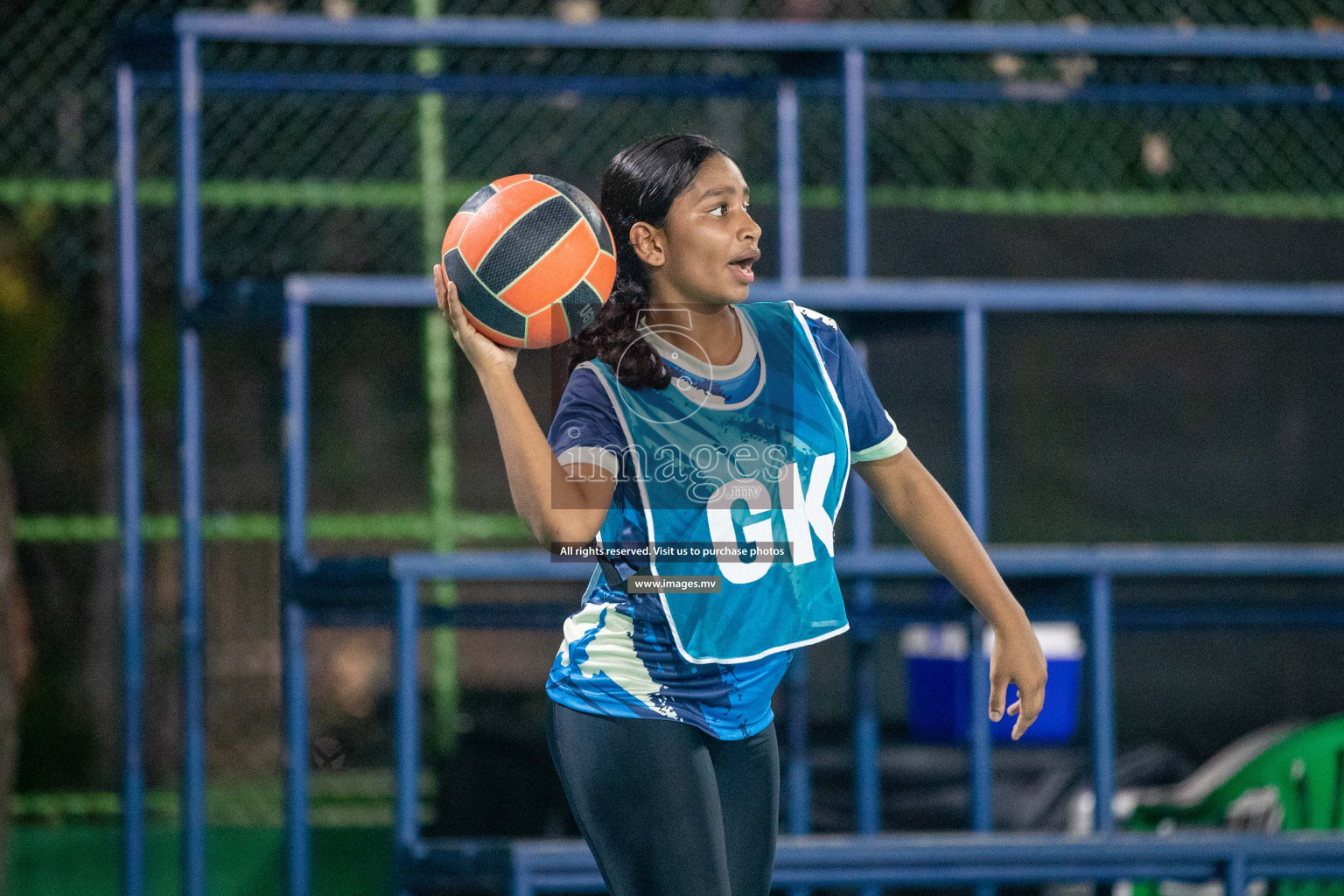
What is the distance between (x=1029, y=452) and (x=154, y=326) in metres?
3.43

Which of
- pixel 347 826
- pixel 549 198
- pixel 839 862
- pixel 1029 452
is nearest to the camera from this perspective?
pixel 549 198

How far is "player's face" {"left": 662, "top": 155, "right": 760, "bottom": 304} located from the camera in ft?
6.39

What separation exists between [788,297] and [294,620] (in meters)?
1.32

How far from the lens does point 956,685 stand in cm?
463

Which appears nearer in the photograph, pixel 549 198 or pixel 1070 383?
pixel 549 198

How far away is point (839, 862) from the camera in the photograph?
119 inches

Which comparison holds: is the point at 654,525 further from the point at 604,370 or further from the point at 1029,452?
the point at 1029,452

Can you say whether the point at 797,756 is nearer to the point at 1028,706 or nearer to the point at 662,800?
the point at 1028,706

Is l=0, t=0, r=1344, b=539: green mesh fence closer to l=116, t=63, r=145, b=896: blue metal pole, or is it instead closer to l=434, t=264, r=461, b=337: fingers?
l=116, t=63, r=145, b=896: blue metal pole

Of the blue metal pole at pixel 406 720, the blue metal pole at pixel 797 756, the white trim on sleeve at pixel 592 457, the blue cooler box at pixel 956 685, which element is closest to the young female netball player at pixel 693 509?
the white trim on sleeve at pixel 592 457

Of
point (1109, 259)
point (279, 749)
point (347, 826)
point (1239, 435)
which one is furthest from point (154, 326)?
point (1239, 435)

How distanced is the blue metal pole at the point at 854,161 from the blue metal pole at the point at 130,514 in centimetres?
187

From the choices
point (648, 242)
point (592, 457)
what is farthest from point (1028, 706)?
point (648, 242)

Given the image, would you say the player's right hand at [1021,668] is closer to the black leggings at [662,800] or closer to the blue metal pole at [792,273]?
the black leggings at [662,800]
